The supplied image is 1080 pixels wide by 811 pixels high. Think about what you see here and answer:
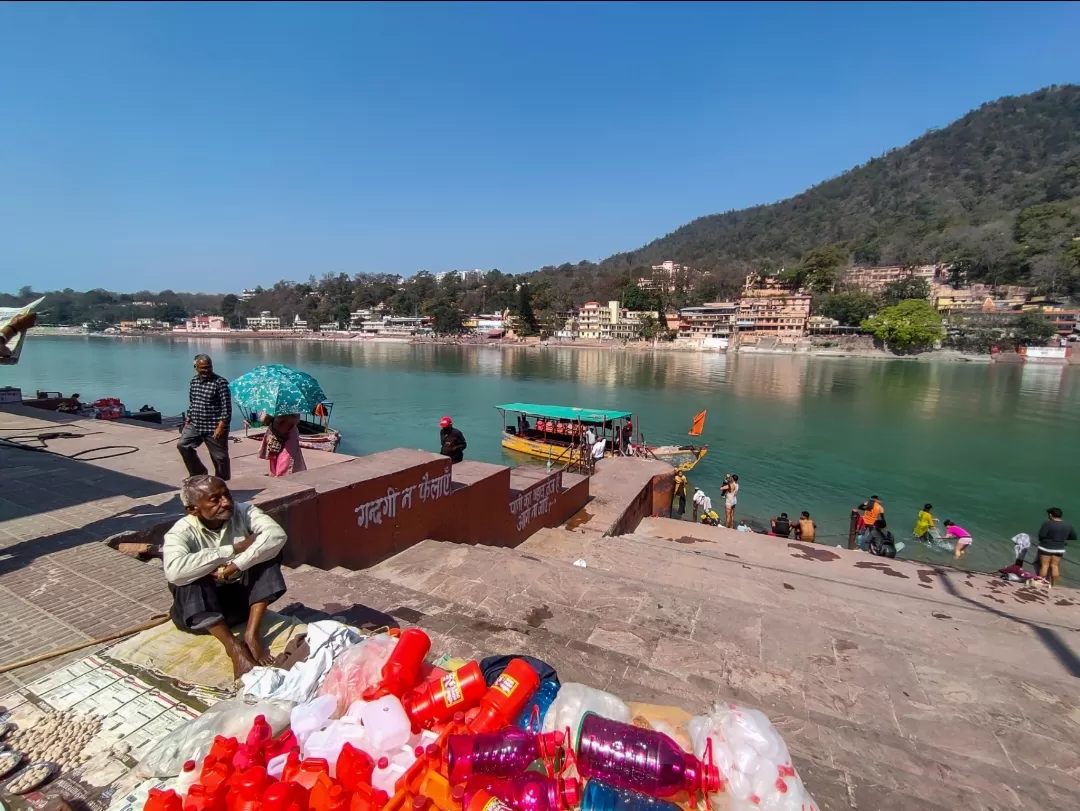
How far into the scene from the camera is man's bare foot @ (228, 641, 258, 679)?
2.54 metres

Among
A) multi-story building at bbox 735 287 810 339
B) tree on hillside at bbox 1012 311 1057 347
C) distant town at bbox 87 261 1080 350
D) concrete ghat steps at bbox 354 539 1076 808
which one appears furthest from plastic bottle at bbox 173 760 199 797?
multi-story building at bbox 735 287 810 339

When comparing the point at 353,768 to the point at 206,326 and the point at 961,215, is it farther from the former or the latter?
the point at 961,215

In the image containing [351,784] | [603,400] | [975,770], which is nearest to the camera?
[351,784]

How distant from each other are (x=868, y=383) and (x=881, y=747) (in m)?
63.8

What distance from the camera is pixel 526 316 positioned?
112312 millimetres

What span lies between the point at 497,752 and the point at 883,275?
143 m

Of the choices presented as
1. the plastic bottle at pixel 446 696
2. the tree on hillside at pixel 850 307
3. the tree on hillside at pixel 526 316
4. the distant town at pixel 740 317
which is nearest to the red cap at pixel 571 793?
the plastic bottle at pixel 446 696

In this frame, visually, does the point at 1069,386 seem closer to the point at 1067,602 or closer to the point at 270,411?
Result: the point at 1067,602

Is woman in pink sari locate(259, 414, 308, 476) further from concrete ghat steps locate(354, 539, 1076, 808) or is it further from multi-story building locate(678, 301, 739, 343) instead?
multi-story building locate(678, 301, 739, 343)

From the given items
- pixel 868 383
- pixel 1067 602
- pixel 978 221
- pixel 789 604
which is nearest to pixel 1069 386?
pixel 868 383

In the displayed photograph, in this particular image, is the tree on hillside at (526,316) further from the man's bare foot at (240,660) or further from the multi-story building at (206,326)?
the man's bare foot at (240,660)

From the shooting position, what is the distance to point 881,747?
2.55m

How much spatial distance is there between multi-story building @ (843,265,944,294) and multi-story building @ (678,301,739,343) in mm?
30671

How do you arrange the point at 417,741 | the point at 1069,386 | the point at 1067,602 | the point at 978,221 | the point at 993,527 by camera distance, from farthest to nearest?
the point at 978,221
the point at 1069,386
the point at 993,527
the point at 1067,602
the point at 417,741
